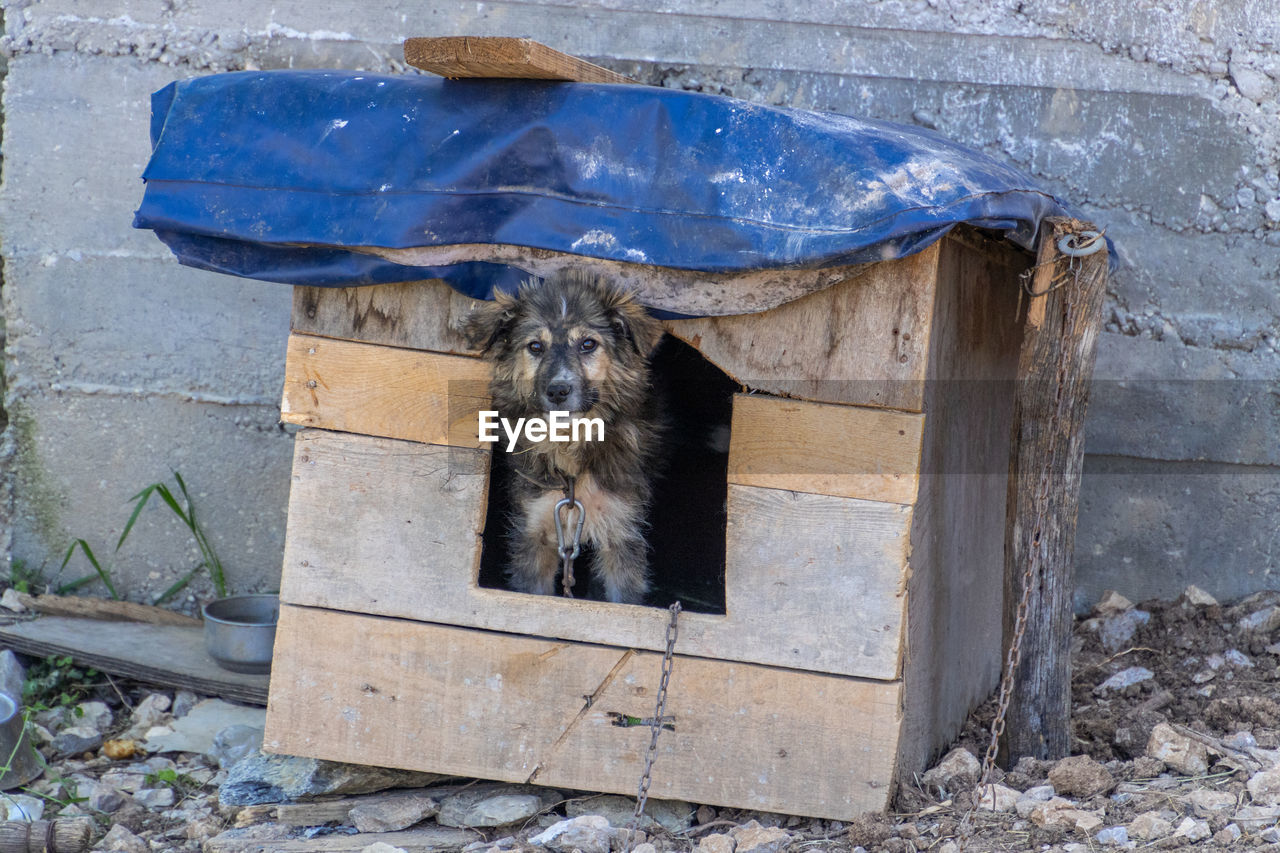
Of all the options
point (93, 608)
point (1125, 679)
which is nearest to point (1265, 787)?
point (1125, 679)

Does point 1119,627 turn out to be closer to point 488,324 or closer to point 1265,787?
point 1265,787

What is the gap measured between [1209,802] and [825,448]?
1.47 meters

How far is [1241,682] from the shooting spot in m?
4.23

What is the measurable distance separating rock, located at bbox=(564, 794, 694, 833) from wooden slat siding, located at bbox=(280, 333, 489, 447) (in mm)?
1237

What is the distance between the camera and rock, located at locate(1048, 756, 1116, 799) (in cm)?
338

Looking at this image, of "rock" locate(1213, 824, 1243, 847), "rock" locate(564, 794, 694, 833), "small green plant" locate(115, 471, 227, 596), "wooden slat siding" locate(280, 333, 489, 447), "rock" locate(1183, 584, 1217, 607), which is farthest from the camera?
"small green plant" locate(115, 471, 227, 596)

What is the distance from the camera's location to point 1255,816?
3084 millimetres

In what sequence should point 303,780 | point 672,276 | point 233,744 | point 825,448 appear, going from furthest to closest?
point 233,744 < point 303,780 < point 825,448 < point 672,276

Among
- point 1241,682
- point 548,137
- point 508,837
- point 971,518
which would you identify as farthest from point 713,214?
point 1241,682

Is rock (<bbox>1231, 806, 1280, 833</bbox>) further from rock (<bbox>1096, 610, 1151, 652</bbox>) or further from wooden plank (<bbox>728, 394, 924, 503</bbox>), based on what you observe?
rock (<bbox>1096, 610, 1151, 652</bbox>)

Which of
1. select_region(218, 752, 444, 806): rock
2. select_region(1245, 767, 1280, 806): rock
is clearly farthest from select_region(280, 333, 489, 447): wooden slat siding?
select_region(1245, 767, 1280, 806): rock

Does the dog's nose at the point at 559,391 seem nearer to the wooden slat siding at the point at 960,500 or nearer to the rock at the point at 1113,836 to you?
the wooden slat siding at the point at 960,500

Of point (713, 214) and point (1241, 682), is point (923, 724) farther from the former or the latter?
point (713, 214)

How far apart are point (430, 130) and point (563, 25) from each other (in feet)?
6.03
